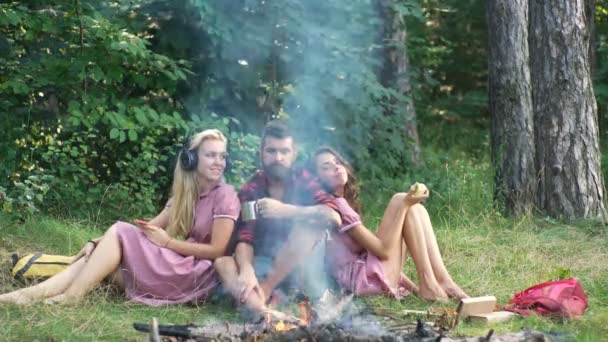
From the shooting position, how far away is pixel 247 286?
5.29 metres

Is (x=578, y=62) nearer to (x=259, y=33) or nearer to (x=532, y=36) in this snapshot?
(x=532, y=36)

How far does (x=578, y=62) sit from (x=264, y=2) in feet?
8.68

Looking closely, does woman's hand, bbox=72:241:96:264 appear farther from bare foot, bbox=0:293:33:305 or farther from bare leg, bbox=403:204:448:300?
bare leg, bbox=403:204:448:300

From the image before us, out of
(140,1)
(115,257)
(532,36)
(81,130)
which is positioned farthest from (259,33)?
(115,257)

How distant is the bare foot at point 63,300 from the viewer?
203 inches

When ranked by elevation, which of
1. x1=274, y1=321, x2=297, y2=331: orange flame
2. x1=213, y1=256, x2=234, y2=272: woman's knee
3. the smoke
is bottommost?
x1=274, y1=321, x2=297, y2=331: orange flame

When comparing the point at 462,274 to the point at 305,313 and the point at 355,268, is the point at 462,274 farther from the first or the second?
the point at 305,313

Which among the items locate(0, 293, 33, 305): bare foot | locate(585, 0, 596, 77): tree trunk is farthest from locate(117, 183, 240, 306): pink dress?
locate(585, 0, 596, 77): tree trunk

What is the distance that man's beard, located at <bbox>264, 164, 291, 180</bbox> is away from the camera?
18.0 ft

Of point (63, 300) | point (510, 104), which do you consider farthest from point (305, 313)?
point (510, 104)

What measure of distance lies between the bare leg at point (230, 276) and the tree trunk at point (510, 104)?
3356 millimetres

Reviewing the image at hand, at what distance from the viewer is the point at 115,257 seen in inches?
212

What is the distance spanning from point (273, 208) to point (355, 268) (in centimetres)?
70

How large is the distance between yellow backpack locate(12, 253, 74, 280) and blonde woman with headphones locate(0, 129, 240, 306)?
6.9 inches
